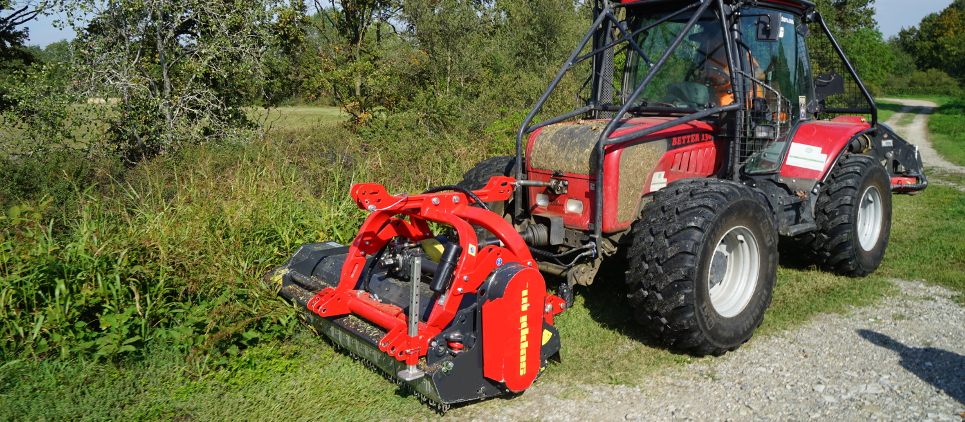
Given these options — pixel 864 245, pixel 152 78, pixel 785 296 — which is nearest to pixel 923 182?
pixel 864 245

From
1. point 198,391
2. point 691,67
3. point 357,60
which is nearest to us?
point 198,391

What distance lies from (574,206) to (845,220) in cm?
264

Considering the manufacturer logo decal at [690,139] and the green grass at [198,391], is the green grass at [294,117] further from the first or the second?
the manufacturer logo decal at [690,139]

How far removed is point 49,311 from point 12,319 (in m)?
0.22

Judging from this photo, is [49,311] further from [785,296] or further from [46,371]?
[785,296]

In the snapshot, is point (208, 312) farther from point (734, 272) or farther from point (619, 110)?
point (734, 272)

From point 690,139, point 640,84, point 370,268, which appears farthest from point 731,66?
point 370,268

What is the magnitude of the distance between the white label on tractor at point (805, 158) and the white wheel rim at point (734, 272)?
128 cm

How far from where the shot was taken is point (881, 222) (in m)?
6.18

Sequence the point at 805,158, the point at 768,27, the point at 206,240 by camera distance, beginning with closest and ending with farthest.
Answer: the point at 768,27
the point at 206,240
the point at 805,158

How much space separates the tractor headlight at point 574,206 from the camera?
450cm

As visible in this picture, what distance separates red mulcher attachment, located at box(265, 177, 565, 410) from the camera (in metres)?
3.46

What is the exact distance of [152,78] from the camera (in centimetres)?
923

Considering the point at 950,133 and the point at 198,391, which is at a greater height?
the point at 950,133
